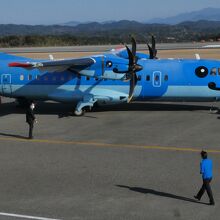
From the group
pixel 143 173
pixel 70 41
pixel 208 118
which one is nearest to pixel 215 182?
pixel 143 173

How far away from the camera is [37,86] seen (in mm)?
24938

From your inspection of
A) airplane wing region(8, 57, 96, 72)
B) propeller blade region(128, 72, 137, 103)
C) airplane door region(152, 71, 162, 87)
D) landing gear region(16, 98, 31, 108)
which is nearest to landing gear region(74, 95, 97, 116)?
airplane wing region(8, 57, 96, 72)

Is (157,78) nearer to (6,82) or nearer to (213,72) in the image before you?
(213,72)

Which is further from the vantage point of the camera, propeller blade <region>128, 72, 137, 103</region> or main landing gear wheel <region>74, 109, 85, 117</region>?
main landing gear wheel <region>74, 109, 85, 117</region>

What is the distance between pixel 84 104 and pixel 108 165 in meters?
9.00

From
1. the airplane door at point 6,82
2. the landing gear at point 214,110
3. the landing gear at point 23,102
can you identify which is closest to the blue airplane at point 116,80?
the airplane door at point 6,82

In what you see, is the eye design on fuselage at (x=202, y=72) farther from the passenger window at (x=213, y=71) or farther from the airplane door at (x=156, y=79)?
the airplane door at (x=156, y=79)

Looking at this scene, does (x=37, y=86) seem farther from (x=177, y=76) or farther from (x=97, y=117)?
(x=177, y=76)

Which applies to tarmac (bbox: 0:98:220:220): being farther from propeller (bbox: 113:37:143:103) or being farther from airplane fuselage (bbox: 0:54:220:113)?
propeller (bbox: 113:37:143:103)

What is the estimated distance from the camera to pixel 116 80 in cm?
2394

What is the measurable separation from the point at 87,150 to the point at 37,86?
887 cm

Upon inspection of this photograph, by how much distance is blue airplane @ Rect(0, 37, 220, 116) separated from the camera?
23391mm

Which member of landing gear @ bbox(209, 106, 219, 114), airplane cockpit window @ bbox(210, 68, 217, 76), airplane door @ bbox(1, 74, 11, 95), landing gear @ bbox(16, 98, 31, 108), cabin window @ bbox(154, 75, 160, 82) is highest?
airplane cockpit window @ bbox(210, 68, 217, 76)

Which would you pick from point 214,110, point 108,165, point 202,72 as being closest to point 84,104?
point 202,72
